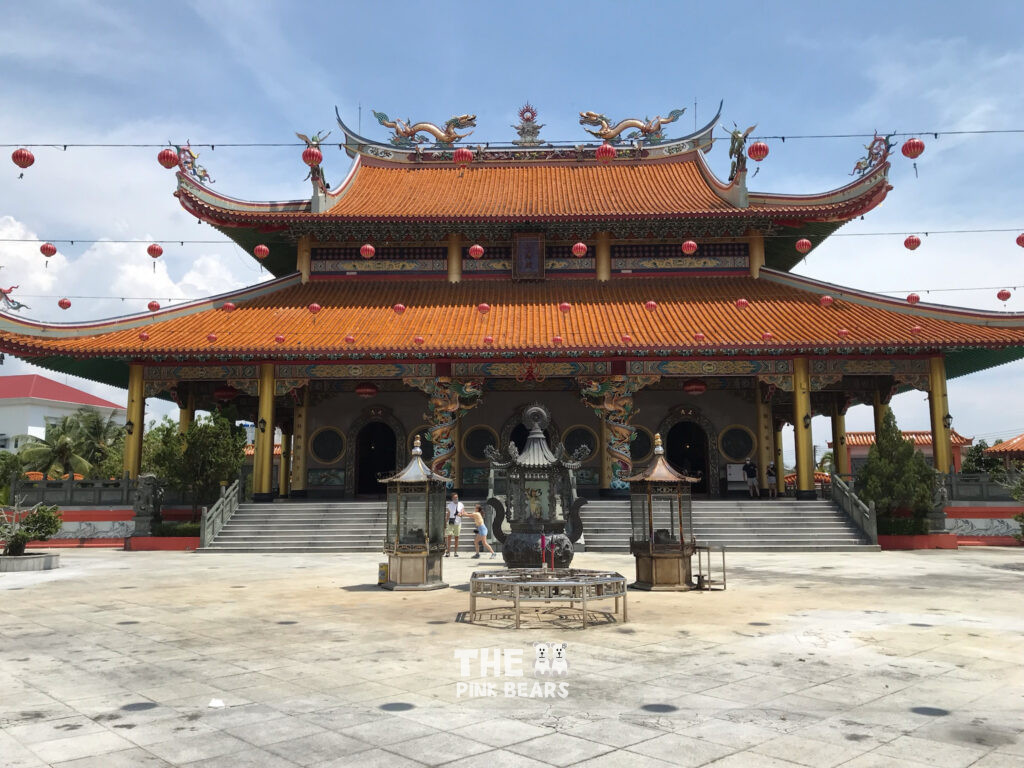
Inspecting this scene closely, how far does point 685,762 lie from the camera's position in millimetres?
3955

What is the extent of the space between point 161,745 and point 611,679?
3.05 m

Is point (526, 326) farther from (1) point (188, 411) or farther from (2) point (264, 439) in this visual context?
(1) point (188, 411)

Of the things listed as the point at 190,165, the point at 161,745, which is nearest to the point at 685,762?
the point at 161,745

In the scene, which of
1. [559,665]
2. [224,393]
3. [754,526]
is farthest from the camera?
[224,393]

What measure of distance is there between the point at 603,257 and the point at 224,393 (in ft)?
40.1

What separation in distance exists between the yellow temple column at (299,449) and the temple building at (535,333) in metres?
0.06

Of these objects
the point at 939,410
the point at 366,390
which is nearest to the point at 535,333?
the point at 366,390

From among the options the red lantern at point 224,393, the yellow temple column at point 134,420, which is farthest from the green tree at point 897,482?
the yellow temple column at point 134,420

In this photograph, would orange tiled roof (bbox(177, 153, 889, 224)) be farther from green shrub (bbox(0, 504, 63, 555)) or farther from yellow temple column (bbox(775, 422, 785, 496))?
green shrub (bbox(0, 504, 63, 555))

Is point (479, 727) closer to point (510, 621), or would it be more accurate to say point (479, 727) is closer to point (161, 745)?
point (161, 745)

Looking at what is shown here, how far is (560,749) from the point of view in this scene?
4.13 meters

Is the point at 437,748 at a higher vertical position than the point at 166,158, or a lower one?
lower

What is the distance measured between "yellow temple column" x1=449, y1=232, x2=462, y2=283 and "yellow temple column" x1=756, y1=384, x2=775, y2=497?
9.91m

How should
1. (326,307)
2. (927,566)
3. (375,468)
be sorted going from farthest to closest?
(375,468) < (326,307) < (927,566)
